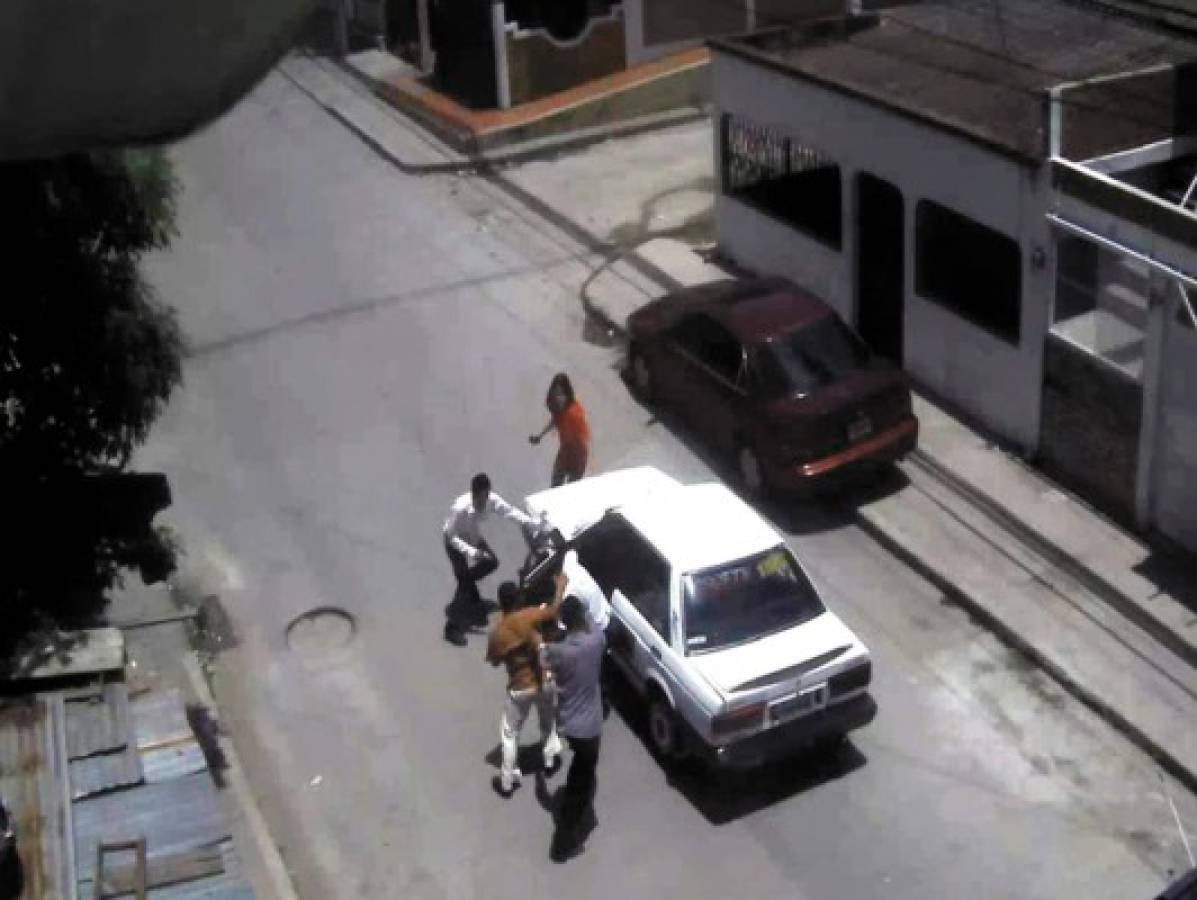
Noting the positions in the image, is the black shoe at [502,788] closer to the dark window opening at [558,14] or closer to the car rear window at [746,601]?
the car rear window at [746,601]

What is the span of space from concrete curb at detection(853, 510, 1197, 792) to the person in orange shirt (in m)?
2.42

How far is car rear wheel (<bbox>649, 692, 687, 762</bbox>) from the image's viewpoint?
1098 centimetres

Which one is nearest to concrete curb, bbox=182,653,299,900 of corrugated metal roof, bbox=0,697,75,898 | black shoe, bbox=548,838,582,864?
corrugated metal roof, bbox=0,697,75,898

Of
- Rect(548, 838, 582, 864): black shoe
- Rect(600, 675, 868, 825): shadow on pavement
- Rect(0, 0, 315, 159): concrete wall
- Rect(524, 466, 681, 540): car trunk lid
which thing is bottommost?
Rect(600, 675, 868, 825): shadow on pavement

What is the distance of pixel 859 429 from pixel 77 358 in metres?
7.07

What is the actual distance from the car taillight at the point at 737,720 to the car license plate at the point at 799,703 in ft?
0.30

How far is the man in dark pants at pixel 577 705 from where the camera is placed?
10102mm

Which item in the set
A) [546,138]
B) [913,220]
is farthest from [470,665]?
[546,138]

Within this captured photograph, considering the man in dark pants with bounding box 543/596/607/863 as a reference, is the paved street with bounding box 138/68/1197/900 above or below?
below

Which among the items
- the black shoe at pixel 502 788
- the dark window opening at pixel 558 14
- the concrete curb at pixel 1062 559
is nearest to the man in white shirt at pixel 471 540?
the black shoe at pixel 502 788

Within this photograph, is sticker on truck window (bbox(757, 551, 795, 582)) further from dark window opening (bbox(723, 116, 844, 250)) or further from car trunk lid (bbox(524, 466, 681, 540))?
dark window opening (bbox(723, 116, 844, 250))

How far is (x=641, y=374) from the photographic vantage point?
648 inches

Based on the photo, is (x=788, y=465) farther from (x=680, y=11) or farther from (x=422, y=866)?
(x=680, y=11)

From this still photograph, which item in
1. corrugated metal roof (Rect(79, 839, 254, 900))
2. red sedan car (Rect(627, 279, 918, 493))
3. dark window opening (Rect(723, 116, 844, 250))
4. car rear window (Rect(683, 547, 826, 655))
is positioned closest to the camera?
corrugated metal roof (Rect(79, 839, 254, 900))
